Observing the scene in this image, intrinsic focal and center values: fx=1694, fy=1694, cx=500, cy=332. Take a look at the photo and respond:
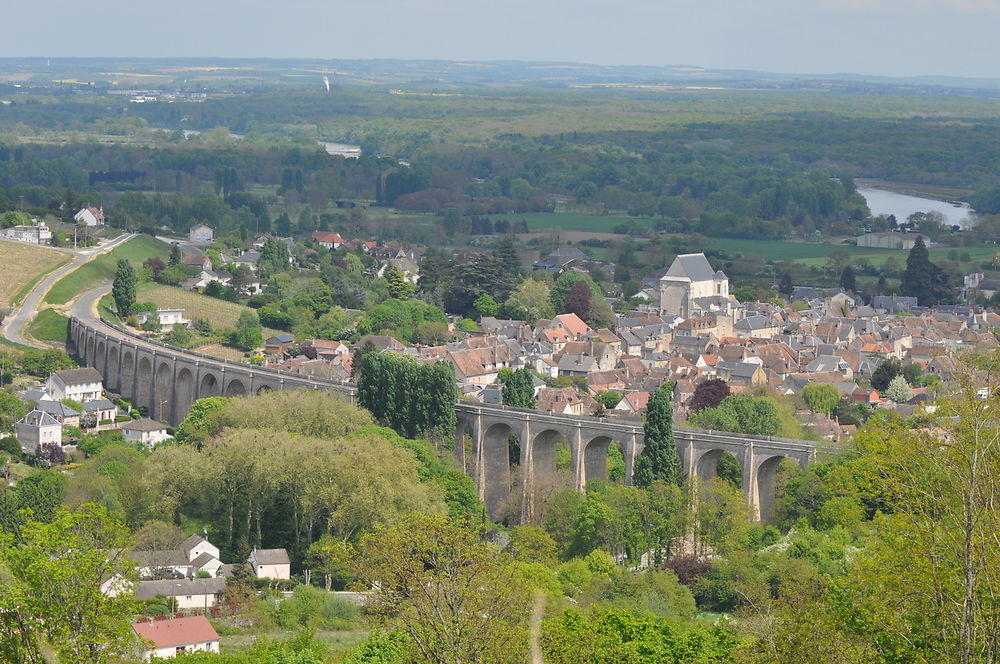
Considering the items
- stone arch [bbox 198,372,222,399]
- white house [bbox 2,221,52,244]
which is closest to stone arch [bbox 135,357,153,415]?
stone arch [bbox 198,372,222,399]

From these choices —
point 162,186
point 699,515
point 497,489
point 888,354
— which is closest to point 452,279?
point 888,354

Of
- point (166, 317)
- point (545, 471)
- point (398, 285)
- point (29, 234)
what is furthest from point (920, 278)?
point (29, 234)

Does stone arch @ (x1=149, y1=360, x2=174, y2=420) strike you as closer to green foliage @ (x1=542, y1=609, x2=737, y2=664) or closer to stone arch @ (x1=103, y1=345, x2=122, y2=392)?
stone arch @ (x1=103, y1=345, x2=122, y2=392)

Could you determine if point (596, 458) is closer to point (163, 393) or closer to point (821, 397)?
point (821, 397)

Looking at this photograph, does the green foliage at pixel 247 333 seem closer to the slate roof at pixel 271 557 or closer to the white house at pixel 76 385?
the white house at pixel 76 385

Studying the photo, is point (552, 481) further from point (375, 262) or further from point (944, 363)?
point (375, 262)

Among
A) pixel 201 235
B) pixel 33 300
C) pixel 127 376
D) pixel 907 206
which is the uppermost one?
pixel 201 235
